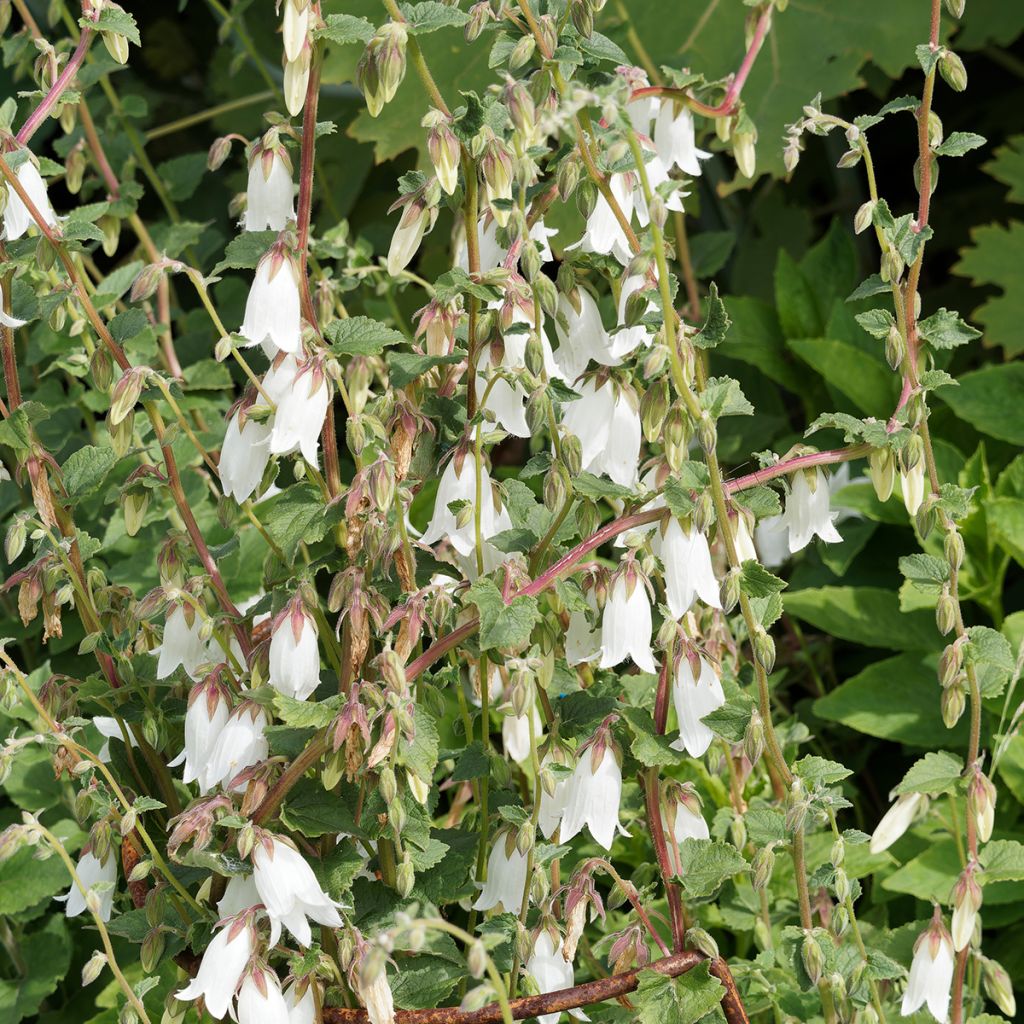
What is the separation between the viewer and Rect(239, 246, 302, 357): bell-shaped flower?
1.15 meters

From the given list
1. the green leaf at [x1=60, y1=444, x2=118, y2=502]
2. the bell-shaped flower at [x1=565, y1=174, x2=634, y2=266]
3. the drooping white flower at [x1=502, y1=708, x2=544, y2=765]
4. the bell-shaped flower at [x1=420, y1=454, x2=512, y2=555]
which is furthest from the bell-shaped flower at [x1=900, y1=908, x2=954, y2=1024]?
the green leaf at [x1=60, y1=444, x2=118, y2=502]

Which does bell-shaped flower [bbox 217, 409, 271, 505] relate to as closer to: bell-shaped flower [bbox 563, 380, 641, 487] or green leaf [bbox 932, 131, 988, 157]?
bell-shaped flower [bbox 563, 380, 641, 487]

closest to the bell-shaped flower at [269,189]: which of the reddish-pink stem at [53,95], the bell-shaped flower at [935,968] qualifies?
the reddish-pink stem at [53,95]

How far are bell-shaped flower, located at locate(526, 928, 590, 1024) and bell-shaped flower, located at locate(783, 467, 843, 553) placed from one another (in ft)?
1.36

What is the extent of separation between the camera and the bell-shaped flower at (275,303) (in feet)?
3.77

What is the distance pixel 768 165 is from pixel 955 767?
1499 millimetres

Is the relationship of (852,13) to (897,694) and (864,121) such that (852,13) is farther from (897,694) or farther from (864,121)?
(864,121)

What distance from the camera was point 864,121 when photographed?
117cm

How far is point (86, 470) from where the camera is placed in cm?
135

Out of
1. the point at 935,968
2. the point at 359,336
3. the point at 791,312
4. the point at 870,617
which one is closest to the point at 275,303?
the point at 359,336

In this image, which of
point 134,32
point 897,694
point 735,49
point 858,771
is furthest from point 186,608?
point 735,49

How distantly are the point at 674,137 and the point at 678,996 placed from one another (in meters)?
0.78

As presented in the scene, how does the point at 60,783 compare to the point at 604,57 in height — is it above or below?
below

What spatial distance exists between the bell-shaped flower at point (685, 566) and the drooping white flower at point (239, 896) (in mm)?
444
